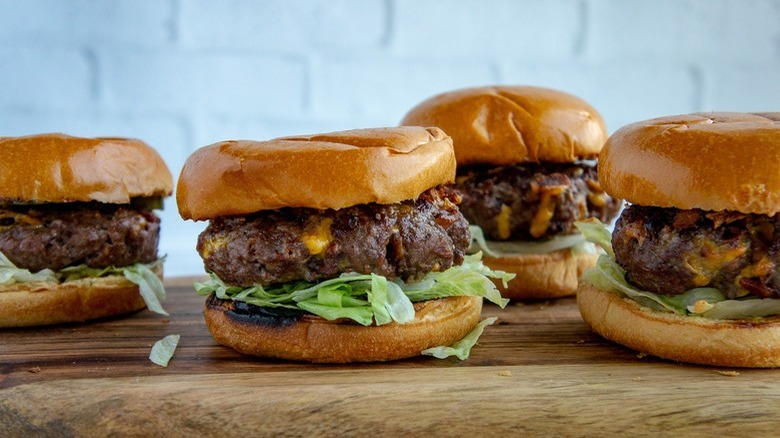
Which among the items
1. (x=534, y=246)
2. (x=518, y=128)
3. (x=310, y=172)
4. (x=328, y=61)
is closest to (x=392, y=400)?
(x=310, y=172)

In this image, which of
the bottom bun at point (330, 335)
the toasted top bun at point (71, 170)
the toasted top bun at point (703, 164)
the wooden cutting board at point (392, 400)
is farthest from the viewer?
the toasted top bun at point (71, 170)

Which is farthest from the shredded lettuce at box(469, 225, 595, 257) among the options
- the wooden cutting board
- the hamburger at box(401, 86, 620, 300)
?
the wooden cutting board

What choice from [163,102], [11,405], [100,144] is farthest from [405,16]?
[11,405]

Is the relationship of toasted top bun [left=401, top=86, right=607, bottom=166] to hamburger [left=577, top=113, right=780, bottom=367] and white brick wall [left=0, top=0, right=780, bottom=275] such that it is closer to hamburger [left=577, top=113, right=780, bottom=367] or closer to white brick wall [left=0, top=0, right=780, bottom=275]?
hamburger [left=577, top=113, right=780, bottom=367]

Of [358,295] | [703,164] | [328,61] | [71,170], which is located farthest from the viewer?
[328,61]

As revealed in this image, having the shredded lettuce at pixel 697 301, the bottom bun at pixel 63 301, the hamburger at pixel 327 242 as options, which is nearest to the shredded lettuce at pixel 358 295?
the hamburger at pixel 327 242

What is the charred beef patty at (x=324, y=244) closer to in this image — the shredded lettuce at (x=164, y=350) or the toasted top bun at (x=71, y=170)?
the shredded lettuce at (x=164, y=350)

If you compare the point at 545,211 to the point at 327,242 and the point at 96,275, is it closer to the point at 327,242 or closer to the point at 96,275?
the point at 327,242
